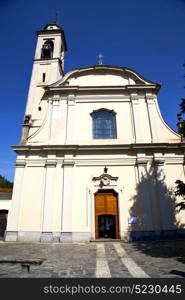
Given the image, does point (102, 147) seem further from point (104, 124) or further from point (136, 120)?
point (136, 120)

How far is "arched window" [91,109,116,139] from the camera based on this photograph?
1387 cm

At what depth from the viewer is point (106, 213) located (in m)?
12.0

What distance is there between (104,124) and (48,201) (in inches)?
251

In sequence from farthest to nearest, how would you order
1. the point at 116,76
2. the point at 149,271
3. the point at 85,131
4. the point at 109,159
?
the point at 116,76
the point at 85,131
the point at 109,159
the point at 149,271

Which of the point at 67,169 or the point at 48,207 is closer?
the point at 48,207

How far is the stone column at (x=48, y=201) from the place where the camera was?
1100 centimetres

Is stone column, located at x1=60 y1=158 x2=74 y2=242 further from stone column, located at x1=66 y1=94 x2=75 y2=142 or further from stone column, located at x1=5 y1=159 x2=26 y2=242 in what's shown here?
stone column, located at x1=5 y1=159 x2=26 y2=242

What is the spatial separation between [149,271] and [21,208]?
876 centimetres

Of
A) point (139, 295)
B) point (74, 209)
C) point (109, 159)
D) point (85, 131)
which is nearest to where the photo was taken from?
point (139, 295)

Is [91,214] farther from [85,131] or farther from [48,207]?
[85,131]

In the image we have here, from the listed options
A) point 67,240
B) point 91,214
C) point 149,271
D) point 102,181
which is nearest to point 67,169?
point 102,181

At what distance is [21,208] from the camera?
38.5 ft

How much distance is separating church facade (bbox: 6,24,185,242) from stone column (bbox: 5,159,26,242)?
0.17 ft

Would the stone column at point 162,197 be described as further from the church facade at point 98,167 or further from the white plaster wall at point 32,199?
the white plaster wall at point 32,199
